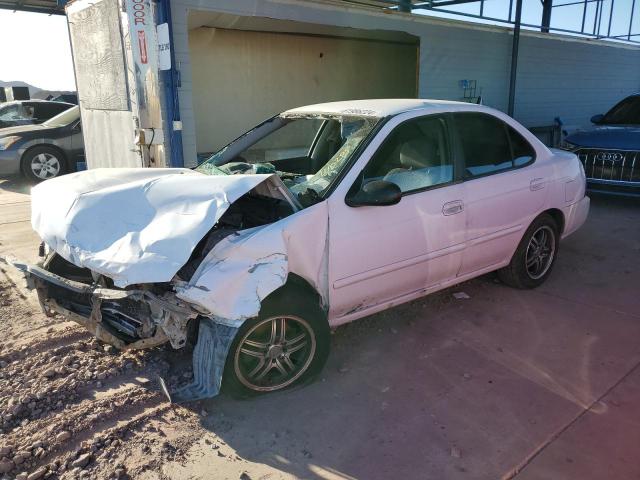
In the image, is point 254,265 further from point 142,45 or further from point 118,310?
point 142,45

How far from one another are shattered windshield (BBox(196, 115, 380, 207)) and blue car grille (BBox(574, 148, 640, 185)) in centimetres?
499

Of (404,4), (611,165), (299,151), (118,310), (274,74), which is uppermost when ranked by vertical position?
(404,4)

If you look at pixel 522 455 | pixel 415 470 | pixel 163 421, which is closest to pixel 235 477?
pixel 163 421

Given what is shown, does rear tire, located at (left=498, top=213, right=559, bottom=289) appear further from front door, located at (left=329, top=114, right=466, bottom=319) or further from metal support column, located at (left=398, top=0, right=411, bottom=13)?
metal support column, located at (left=398, top=0, right=411, bottom=13)

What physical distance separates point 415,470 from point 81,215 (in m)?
2.32

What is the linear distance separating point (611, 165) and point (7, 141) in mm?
10417

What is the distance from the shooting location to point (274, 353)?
316 cm

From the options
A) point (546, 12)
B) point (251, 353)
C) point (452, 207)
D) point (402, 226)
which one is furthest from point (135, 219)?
point (546, 12)

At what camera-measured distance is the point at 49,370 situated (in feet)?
11.2

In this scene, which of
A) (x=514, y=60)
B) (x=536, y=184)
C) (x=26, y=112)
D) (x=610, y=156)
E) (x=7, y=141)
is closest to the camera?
(x=536, y=184)

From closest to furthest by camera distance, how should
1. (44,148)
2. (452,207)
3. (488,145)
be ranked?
(452,207) → (488,145) → (44,148)

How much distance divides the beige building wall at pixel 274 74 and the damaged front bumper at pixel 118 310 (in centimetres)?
888

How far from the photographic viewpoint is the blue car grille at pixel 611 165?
7414 millimetres

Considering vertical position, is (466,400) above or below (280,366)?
below
